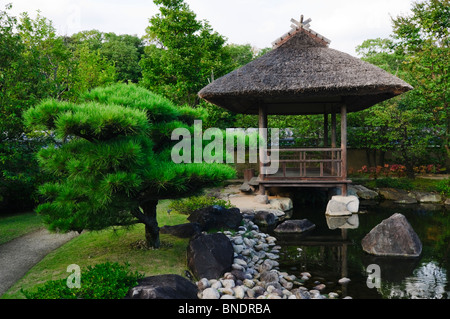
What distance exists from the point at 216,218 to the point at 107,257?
297cm

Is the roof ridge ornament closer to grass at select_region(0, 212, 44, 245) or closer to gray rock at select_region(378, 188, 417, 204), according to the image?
gray rock at select_region(378, 188, 417, 204)

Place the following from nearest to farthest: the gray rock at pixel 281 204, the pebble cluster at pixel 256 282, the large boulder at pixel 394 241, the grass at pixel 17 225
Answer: the pebble cluster at pixel 256 282 < the large boulder at pixel 394 241 < the grass at pixel 17 225 < the gray rock at pixel 281 204

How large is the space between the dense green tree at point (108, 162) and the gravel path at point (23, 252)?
1155 mm

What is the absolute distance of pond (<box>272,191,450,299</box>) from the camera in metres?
5.30

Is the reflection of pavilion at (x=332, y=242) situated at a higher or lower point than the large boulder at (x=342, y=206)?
lower

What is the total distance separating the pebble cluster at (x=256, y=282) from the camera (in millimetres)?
4859

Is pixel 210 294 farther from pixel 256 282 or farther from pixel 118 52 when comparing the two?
pixel 118 52

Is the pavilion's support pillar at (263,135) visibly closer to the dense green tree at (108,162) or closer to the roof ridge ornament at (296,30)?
the roof ridge ornament at (296,30)

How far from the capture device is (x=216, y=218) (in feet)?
26.5

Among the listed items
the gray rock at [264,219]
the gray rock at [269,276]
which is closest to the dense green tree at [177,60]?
the gray rock at [264,219]

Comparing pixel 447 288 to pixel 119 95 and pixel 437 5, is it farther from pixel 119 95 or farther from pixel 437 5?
pixel 437 5

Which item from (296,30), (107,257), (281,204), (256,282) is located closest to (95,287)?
(107,257)

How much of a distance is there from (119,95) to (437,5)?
40.7 ft
